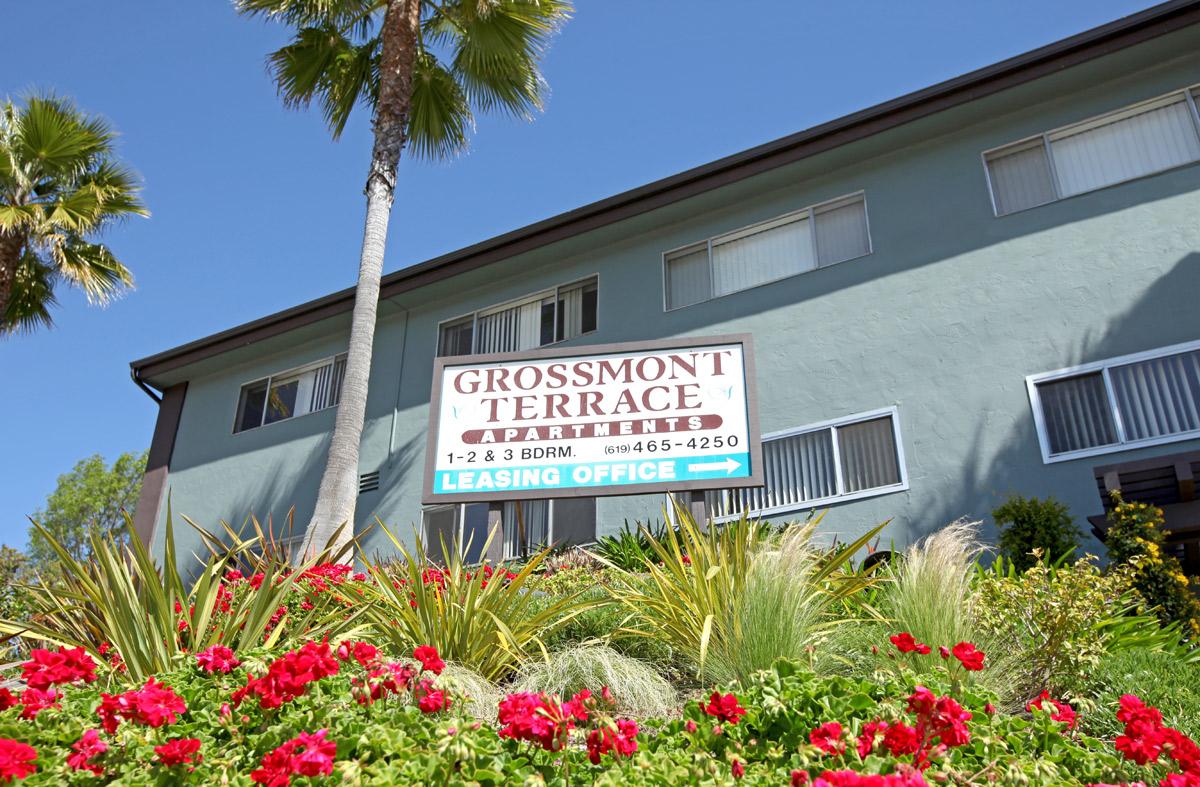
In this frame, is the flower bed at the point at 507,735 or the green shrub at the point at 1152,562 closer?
the flower bed at the point at 507,735

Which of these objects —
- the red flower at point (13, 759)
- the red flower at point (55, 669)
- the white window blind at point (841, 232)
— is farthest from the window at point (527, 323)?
the red flower at point (13, 759)

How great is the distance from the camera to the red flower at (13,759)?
3.47 metres

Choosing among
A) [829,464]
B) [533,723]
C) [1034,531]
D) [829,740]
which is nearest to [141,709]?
[533,723]

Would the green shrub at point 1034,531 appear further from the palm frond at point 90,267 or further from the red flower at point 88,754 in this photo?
the palm frond at point 90,267

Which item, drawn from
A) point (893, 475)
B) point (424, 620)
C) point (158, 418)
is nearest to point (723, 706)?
point (424, 620)

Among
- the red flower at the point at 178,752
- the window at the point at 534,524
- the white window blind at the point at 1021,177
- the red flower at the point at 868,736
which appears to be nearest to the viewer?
the red flower at the point at 178,752

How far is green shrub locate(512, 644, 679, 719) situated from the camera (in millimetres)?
6184

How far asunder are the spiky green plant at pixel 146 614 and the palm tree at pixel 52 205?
12316 mm

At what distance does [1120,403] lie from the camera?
11188mm

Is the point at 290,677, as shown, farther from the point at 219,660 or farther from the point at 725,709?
the point at 725,709

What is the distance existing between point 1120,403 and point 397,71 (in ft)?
36.7

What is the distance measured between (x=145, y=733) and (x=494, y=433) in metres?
6.51

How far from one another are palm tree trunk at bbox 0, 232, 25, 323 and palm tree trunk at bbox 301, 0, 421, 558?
22.7 ft

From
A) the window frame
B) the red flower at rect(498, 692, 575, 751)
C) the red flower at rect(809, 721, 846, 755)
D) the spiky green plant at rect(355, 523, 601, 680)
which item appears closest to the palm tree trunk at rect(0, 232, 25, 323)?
the window frame
